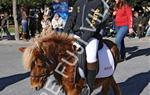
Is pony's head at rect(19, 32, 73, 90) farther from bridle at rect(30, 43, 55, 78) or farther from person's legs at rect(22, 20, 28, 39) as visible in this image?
person's legs at rect(22, 20, 28, 39)

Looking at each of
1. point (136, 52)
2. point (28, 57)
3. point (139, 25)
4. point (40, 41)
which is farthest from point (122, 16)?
point (139, 25)

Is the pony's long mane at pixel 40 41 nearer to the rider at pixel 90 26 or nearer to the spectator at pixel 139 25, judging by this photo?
the rider at pixel 90 26

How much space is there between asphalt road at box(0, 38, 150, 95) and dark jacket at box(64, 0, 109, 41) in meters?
2.24

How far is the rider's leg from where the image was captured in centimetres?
699

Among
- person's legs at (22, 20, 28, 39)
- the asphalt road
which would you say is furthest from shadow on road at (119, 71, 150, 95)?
person's legs at (22, 20, 28, 39)

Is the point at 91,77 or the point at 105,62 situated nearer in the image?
the point at 91,77

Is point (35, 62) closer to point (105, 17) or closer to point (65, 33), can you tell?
point (65, 33)

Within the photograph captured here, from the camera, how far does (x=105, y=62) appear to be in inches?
294

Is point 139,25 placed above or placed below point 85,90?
below

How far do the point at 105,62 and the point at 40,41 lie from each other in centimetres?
133

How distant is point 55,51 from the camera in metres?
6.76

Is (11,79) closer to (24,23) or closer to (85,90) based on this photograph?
(85,90)

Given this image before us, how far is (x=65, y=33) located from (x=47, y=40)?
40 centimetres

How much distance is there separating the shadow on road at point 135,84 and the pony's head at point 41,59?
2780 mm
